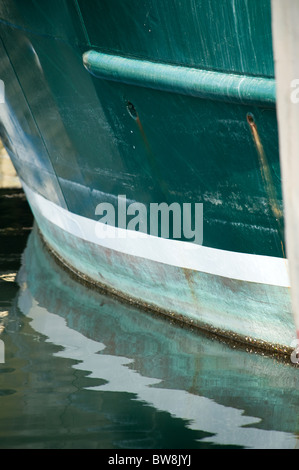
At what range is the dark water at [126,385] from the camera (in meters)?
2.63

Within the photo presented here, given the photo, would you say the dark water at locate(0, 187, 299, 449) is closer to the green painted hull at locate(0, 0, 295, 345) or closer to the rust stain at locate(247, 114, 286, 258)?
the green painted hull at locate(0, 0, 295, 345)

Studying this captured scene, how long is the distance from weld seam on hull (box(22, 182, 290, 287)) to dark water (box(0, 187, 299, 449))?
0.36 metres

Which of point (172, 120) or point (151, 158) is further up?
point (172, 120)

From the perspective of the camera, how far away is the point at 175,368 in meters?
3.28

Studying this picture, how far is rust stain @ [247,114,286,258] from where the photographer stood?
2951mm

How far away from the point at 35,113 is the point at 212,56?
160 centimetres

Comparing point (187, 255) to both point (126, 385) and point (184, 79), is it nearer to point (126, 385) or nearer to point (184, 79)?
point (126, 385)

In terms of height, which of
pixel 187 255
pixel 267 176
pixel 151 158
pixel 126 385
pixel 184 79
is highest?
pixel 184 79

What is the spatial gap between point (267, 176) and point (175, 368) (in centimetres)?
94

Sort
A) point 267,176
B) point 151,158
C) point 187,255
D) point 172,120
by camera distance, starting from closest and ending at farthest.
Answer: point 267,176
point 172,120
point 151,158
point 187,255

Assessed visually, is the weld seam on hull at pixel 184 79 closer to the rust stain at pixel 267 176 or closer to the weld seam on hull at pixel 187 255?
the rust stain at pixel 267 176

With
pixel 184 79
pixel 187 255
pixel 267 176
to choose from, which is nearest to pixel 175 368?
pixel 187 255

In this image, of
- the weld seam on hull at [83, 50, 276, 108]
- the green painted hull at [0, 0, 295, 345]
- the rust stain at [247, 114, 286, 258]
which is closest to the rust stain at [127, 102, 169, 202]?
the green painted hull at [0, 0, 295, 345]
